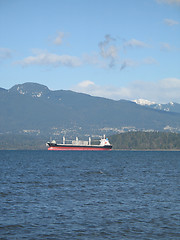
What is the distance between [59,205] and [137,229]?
12.2 m

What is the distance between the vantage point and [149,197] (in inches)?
1900

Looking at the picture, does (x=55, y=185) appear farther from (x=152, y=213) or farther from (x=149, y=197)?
(x=152, y=213)

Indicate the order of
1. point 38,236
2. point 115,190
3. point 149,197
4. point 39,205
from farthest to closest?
point 115,190 → point 149,197 → point 39,205 → point 38,236

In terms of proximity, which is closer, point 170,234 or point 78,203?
point 170,234

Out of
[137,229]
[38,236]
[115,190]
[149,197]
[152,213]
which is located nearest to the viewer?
[38,236]

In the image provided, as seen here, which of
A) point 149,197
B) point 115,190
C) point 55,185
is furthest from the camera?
point 55,185

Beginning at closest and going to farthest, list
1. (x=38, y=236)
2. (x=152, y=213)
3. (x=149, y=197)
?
1. (x=38, y=236)
2. (x=152, y=213)
3. (x=149, y=197)

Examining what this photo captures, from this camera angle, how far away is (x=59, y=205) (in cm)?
4212

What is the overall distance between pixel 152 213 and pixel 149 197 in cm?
989

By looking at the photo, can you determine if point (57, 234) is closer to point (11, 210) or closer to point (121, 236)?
point (121, 236)

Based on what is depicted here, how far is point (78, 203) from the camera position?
43.6 meters

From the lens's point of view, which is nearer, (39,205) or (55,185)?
(39,205)

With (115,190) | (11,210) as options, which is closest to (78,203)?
(11,210)

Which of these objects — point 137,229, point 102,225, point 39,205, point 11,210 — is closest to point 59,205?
point 39,205
